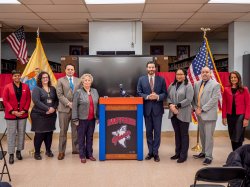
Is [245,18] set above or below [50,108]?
above

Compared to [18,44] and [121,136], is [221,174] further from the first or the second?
[18,44]

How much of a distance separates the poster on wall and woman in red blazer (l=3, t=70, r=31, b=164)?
4.59 feet

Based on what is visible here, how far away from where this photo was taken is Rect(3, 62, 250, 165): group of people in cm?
516

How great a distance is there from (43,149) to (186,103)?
3020 mm

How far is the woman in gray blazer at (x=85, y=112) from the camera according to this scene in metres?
5.33

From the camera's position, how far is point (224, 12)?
7.27 metres

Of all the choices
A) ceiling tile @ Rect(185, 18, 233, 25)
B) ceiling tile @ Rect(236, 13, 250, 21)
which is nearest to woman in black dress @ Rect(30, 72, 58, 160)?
ceiling tile @ Rect(185, 18, 233, 25)

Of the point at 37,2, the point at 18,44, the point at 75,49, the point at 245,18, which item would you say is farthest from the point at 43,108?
the point at 75,49

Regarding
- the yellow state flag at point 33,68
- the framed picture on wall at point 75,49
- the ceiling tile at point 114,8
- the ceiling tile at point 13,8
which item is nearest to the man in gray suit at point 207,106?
the ceiling tile at point 114,8

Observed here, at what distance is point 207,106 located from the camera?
510 cm

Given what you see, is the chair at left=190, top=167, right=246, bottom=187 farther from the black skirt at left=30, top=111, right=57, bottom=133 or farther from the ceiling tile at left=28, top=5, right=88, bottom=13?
the ceiling tile at left=28, top=5, right=88, bottom=13

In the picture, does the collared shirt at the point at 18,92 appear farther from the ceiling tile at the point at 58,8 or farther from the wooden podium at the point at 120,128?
the ceiling tile at the point at 58,8

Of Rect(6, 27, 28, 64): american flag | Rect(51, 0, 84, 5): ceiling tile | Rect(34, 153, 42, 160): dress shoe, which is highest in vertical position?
Rect(51, 0, 84, 5): ceiling tile

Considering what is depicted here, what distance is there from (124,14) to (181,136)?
11.2ft
